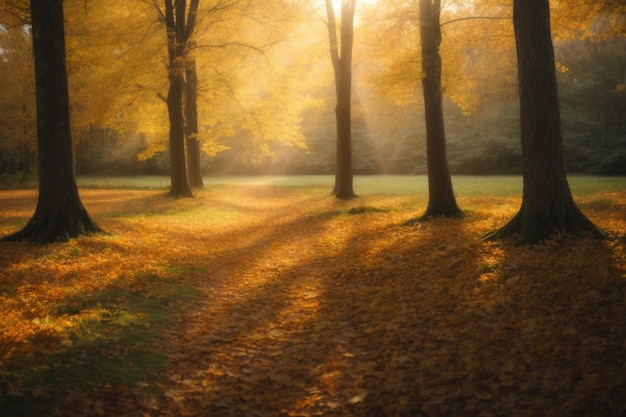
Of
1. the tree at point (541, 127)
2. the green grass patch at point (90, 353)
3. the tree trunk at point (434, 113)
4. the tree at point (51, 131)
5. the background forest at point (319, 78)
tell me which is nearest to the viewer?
the green grass patch at point (90, 353)

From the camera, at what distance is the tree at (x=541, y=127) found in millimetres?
7281

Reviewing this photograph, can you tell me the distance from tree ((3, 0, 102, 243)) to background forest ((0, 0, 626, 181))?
29.2 ft

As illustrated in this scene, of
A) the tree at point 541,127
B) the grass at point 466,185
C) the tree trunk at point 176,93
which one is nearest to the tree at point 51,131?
the tree trunk at point 176,93

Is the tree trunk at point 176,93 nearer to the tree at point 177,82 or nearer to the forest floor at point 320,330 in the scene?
the tree at point 177,82

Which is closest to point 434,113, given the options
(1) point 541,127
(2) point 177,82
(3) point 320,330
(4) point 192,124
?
(1) point 541,127

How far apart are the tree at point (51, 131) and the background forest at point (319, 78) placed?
29.2 feet

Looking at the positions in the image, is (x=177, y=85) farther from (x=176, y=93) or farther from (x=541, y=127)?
(x=541, y=127)

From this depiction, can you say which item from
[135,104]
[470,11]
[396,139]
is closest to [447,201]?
[470,11]

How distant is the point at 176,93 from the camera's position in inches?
723

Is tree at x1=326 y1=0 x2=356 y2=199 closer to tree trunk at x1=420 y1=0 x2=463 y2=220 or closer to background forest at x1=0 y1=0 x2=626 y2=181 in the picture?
background forest at x1=0 y1=0 x2=626 y2=181

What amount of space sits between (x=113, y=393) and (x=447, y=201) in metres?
9.67

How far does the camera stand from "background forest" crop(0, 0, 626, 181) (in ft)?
48.4

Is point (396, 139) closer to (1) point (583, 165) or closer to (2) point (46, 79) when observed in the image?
(1) point (583, 165)

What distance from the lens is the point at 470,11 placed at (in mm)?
14648
